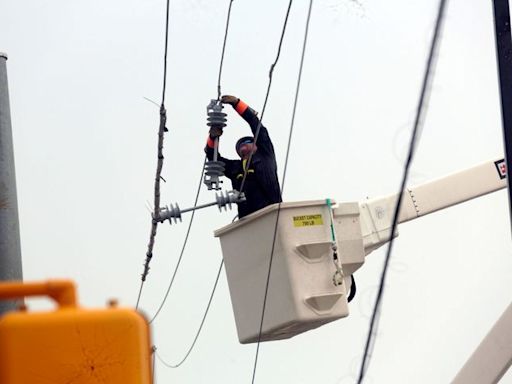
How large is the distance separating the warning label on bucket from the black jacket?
0.51 meters

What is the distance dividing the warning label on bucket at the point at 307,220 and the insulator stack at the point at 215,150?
0.75 m

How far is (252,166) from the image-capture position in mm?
6742

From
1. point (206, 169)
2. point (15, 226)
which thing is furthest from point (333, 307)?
point (15, 226)

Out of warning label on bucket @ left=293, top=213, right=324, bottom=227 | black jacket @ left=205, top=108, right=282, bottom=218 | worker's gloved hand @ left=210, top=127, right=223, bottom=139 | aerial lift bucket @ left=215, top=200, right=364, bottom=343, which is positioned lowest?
aerial lift bucket @ left=215, top=200, right=364, bottom=343

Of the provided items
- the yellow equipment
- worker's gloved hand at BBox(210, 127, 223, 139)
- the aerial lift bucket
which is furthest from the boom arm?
the yellow equipment

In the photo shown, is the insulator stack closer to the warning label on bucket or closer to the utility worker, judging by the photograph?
the utility worker

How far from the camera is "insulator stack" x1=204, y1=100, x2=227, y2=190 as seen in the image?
6566 mm

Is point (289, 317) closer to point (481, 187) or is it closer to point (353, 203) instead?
point (353, 203)

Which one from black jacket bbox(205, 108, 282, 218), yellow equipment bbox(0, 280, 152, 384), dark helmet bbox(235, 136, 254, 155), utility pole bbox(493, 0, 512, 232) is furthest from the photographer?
dark helmet bbox(235, 136, 254, 155)

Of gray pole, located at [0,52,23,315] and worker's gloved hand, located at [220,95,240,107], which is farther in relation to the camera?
worker's gloved hand, located at [220,95,240,107]

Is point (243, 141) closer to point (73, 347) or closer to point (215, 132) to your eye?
point (215, 132)

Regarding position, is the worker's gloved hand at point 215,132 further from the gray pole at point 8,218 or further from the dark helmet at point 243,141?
the gray pole at point 8,218

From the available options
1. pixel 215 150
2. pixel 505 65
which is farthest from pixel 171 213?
pixel 505 65

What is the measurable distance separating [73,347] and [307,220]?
15.2ft
